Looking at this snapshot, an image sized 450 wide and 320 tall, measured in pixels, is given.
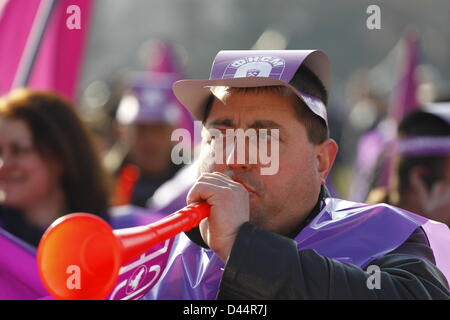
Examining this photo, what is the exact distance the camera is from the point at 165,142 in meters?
6.87

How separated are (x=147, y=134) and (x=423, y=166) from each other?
3.24 m

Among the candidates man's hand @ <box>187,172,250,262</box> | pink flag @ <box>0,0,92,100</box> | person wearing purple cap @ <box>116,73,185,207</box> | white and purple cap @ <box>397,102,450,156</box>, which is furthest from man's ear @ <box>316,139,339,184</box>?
person wearing purple cap @ <box>116,73,185,207</box>

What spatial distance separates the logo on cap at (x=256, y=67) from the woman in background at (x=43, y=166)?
1.77 metres

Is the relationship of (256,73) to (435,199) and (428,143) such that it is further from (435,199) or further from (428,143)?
(428,143)

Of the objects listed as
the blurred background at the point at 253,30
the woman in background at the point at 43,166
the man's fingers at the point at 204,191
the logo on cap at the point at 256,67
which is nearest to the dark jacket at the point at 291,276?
the man's fingers at the point at 204,191

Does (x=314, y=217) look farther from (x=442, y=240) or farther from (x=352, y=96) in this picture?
(x=352, y=96)

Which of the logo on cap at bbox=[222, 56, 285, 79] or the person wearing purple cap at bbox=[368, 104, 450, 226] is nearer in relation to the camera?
the logo on cap at bbox=[222, 56, 285, 79]

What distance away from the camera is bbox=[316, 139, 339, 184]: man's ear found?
2.45m

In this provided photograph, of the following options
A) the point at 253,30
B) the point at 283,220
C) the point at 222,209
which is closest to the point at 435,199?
the point at 283,220

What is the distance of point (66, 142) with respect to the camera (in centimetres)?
405

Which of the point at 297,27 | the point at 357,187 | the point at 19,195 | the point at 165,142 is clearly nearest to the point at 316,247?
the point at 19,195

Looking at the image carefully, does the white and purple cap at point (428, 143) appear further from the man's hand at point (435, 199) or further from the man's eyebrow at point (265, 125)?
Answer: the man's eyebrow at point (265, 125)

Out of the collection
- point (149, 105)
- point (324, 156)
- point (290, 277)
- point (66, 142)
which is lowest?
point (149, 105)

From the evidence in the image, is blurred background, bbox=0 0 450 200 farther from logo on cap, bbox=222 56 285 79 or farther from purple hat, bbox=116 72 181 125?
logo on cap, bbox=222 56 285 79
